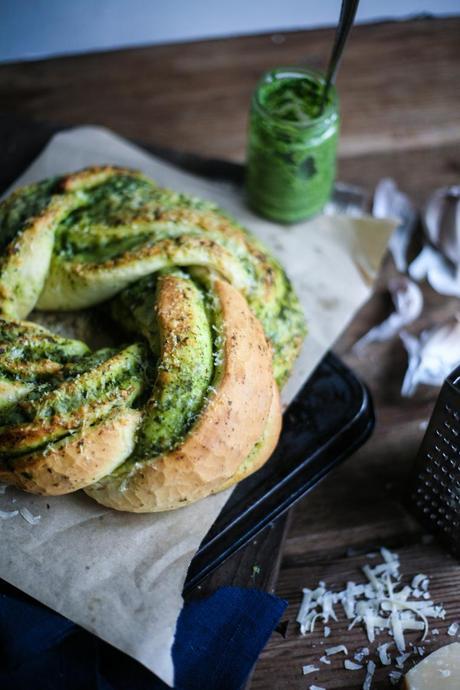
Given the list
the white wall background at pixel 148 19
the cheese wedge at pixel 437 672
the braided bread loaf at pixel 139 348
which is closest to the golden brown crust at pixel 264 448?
the braided bread loaf at pixel 139 348

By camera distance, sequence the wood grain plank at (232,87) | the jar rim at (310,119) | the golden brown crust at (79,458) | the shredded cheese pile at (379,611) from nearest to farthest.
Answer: the golden brown crust at (79,458) → the shredded cheese pile at (379,611) → the jar rim at (310,119) → the wood grain plank at (232,87)

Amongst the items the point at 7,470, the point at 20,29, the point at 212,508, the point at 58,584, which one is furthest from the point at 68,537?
the point at 20,29

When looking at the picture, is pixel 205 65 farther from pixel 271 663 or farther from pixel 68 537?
pixel 271 663

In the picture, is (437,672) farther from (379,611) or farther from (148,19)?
(148,19)

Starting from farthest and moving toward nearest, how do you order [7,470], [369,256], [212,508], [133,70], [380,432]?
1. [133,70]
2. [369,256]
3. [380,432]
4. [212,508]
5. [7,470]

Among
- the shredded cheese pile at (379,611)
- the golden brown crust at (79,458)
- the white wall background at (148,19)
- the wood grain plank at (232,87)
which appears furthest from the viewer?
the white wall background at (148,19)

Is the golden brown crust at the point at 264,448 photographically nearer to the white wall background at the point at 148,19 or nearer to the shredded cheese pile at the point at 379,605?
the shredded cheese pile at the point at 379,605

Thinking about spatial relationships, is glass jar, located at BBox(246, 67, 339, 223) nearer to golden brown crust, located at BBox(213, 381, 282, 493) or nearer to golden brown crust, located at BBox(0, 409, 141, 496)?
golden brown crust, located at BBox(213, 381, 282, 493)

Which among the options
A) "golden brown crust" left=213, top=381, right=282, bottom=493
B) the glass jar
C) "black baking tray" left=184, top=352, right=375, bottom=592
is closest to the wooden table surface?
"black baking tray" left=184, top=352, right=375, bottom=592
